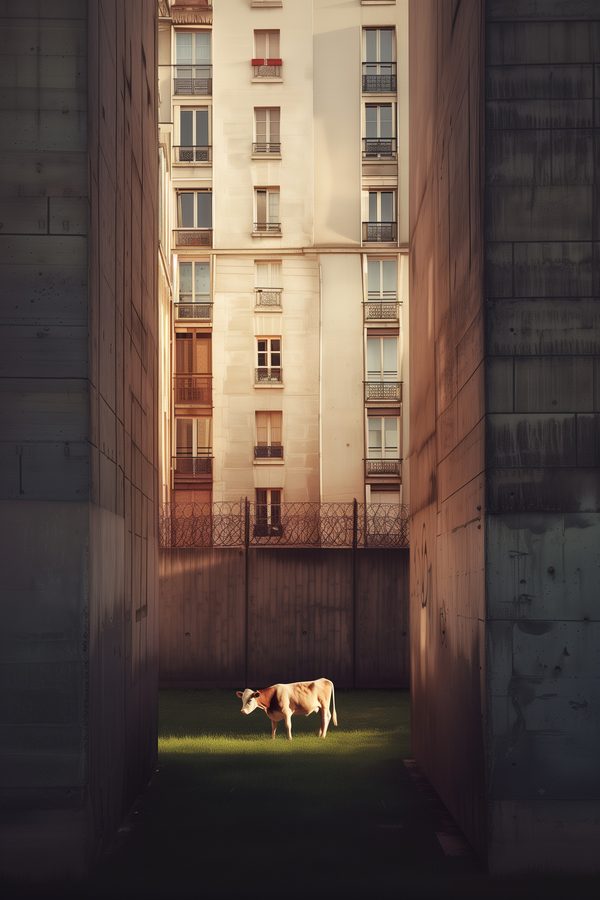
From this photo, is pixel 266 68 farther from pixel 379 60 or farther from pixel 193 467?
pixel 193 467

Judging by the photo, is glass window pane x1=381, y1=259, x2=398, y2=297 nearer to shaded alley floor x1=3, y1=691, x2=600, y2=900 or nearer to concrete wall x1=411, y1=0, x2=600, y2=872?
shaded alley floor x1=3, y1=691, x2=600, y2=900

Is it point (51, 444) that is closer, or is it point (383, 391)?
point (51, 444)

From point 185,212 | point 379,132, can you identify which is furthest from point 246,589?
point 379,132

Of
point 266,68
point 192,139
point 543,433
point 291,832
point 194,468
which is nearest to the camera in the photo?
point 543,433

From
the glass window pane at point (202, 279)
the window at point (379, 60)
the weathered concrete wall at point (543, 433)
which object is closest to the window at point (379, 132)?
the window at point (379, 60)

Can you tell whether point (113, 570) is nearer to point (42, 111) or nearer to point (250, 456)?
point (42, 111)

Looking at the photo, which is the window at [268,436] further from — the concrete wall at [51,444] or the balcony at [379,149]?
the concrete wall at [51,444]

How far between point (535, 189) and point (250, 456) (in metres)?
32.3

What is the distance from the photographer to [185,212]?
44750 millimetres

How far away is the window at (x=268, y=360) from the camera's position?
144ft

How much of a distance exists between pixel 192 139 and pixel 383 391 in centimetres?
1029

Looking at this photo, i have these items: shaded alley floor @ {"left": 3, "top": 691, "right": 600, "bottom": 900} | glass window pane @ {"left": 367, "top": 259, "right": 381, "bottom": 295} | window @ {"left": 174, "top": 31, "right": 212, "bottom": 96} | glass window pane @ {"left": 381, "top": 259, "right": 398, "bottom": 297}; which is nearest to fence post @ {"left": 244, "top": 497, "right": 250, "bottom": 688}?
shaded alley floor @ {"left": 3, "top": 691, "right": 600, "bottom": 900}

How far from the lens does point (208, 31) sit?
148 ft

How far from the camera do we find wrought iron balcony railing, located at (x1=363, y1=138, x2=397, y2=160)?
44.8 metres
